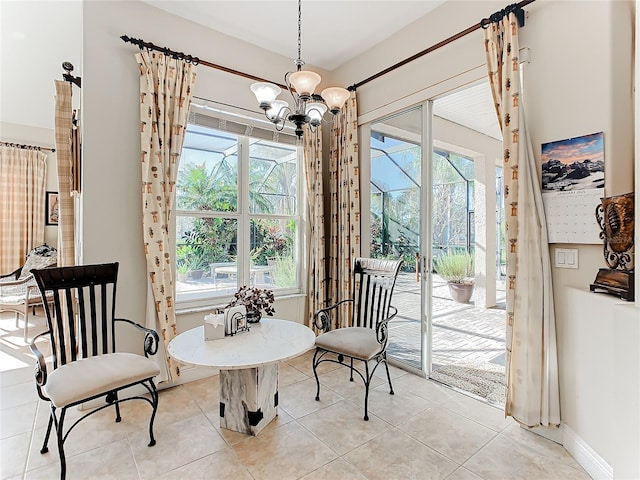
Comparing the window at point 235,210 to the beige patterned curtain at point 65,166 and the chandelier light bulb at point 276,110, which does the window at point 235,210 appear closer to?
the beige patterned curtain at point 65,166

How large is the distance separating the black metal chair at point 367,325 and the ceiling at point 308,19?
2258 mm

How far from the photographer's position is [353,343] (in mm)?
2443

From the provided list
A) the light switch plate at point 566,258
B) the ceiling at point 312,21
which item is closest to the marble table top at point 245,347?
the light switch plate at point 566,258

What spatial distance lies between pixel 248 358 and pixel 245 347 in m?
0.18

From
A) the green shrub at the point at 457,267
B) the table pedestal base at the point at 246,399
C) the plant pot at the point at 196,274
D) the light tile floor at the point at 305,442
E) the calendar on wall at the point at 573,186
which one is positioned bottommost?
the light tile floor at the point at 305,442

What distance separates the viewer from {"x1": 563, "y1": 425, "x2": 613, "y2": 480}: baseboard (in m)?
1.70

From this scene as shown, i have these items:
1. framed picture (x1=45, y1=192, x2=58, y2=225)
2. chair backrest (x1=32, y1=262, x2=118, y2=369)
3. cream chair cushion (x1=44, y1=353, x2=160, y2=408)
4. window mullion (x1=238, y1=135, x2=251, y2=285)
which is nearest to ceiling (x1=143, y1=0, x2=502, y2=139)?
window mullion (x1=238, y1=135, x2=251, y2=285)

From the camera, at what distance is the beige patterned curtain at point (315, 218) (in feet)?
12.3

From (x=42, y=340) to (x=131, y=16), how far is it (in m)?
3.84

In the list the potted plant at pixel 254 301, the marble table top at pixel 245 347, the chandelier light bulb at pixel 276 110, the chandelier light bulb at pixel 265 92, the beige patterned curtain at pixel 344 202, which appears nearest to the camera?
the marble table top at pixel 245 347

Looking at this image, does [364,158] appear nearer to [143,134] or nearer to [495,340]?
[143,134]

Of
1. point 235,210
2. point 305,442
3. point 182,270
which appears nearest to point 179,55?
point 235,210

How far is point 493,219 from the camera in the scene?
219 inches

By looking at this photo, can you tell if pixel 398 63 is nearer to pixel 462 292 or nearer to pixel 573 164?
pixel 573 164
